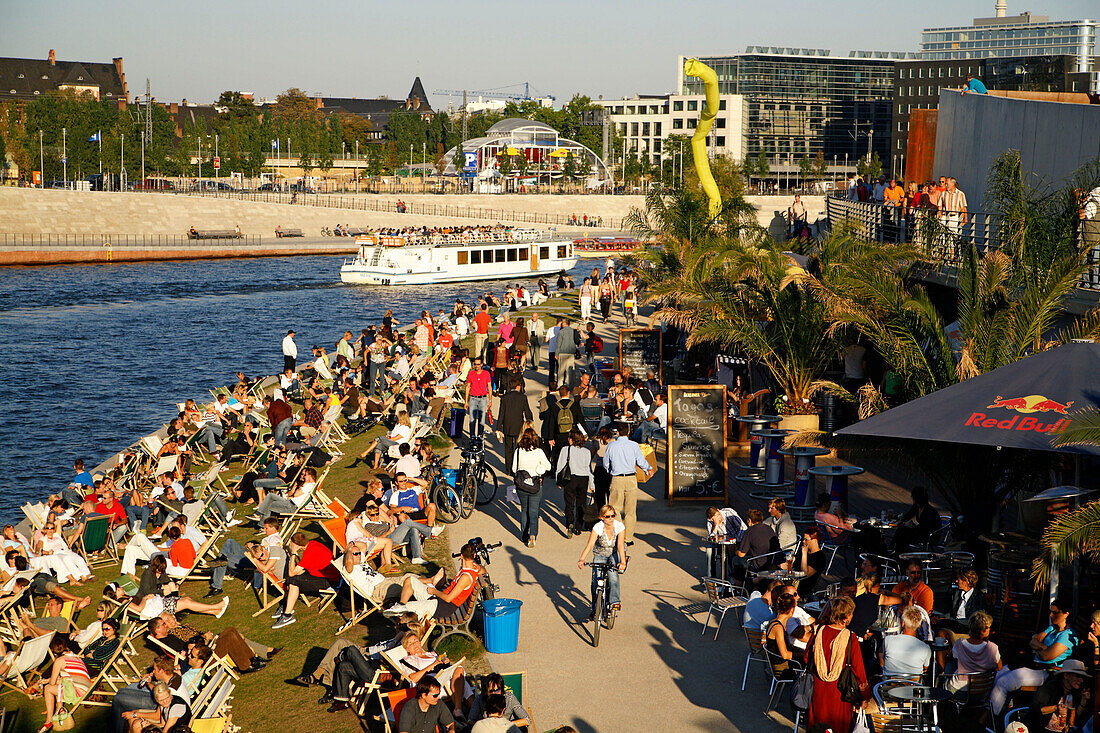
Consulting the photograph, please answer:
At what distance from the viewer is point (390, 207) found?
108 m

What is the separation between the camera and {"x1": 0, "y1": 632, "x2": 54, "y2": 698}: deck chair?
35.6 ft

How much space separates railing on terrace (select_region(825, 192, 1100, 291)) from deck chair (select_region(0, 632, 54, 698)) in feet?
37.3

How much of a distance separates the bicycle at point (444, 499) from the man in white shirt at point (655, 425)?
11.3 ft

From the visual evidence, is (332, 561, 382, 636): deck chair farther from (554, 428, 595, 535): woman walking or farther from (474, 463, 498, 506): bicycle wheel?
(474, 463, 498, 506): bicycle wheel

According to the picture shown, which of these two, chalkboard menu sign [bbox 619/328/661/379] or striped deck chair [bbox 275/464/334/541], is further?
chalkboard menu sign [bbox 619/328/661/379]

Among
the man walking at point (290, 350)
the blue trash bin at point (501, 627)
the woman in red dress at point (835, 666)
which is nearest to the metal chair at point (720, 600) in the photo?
the blue trash bin at point (501, 627)

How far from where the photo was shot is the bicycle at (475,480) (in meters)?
15.6

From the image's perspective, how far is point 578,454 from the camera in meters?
14.1

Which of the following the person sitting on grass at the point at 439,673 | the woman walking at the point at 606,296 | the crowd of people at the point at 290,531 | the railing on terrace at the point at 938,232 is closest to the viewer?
the person sitting on grass at the point at 439,673

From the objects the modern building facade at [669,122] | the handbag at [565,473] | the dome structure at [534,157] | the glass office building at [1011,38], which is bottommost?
the handbag at [565,473]

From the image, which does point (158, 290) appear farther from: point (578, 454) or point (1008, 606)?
point (1008, 606)

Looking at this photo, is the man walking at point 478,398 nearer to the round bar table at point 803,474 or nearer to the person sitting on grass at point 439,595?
the round bar table at point 803,474

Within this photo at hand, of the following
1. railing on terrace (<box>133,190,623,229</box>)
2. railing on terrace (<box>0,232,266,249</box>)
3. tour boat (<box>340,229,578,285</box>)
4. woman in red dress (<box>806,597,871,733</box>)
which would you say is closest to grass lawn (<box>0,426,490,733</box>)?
woman in red dress (<box>806,597,871,733</box>)

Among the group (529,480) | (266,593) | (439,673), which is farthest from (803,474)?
(266,593)
